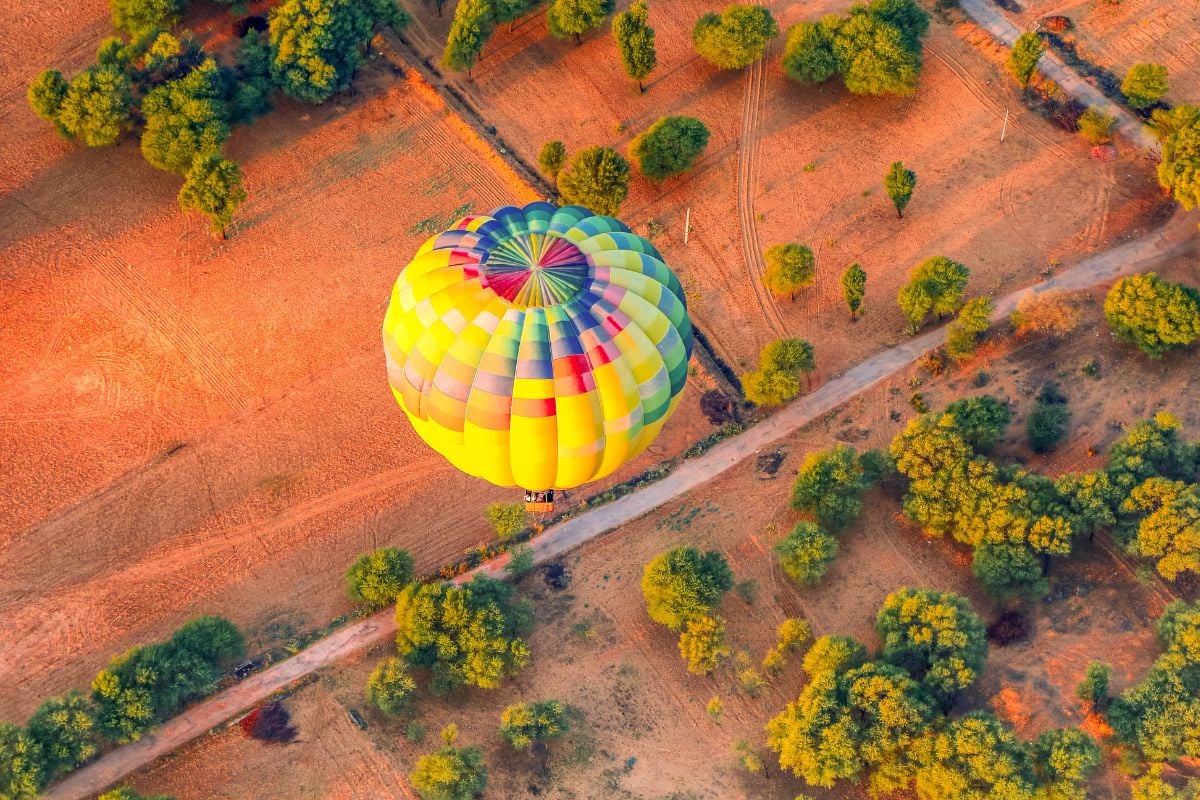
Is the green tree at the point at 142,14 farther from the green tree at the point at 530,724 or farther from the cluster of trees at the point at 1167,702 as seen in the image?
the cluster of trees at the point at 1167,702

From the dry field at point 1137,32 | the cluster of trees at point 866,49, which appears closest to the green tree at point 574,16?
the cluster of trees at point 866,49

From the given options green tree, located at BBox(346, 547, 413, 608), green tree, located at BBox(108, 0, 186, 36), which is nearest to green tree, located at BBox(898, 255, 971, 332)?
green tree, located at BBox(346, 547, 413, 608)

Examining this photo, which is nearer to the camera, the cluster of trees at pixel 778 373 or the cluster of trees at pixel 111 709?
the cluster of trees at pixel 111 709

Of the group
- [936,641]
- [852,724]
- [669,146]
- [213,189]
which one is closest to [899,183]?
[669,146]

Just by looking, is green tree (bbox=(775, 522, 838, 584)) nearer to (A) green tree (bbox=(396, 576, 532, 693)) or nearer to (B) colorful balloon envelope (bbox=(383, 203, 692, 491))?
(B) colorful balloon envelope (bbox=(383, 203, 692, 491))

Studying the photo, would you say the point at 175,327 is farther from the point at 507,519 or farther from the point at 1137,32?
the point at 1137,32

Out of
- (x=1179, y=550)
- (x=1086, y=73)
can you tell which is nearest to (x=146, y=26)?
(x=1086, y=73)
